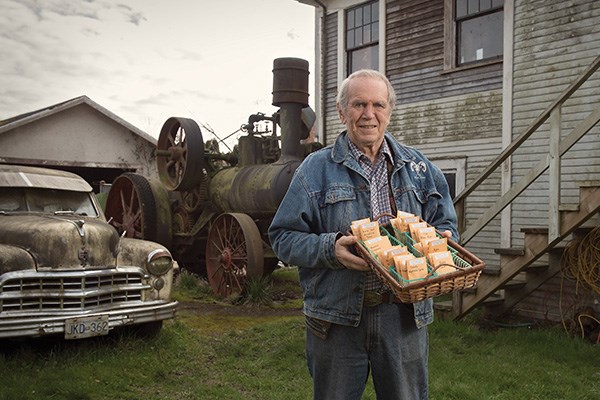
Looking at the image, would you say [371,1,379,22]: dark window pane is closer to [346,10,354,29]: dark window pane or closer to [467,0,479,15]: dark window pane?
[346,10,354,29]: dark window pane

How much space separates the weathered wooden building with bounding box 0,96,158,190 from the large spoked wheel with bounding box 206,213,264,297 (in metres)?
9.23

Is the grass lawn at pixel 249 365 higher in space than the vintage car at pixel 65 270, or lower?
lower

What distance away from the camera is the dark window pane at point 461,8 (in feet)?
30.5

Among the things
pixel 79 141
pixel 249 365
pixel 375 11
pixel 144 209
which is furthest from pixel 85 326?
pixel 79 141

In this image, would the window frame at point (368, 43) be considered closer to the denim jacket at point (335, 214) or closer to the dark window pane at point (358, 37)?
the dark window pane at point (358, 37)

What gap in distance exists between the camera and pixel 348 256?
7.68 ft

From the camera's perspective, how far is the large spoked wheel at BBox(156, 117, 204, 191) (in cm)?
1059

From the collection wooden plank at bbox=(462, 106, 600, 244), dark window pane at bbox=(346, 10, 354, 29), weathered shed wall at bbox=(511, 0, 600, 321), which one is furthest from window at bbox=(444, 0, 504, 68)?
wooden plank at bbox=(462, 106, 600, 244)

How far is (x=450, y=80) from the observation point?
942 centimetres

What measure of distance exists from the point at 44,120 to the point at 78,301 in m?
14.2

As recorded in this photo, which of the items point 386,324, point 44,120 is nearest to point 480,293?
point 386,324

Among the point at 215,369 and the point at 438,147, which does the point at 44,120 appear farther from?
the point at 215,369

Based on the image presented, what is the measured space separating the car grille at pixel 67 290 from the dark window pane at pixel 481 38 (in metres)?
6.05

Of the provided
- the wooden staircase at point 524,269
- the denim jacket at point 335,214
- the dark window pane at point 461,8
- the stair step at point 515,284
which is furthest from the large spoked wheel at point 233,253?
the denim jacket at point 335,214
